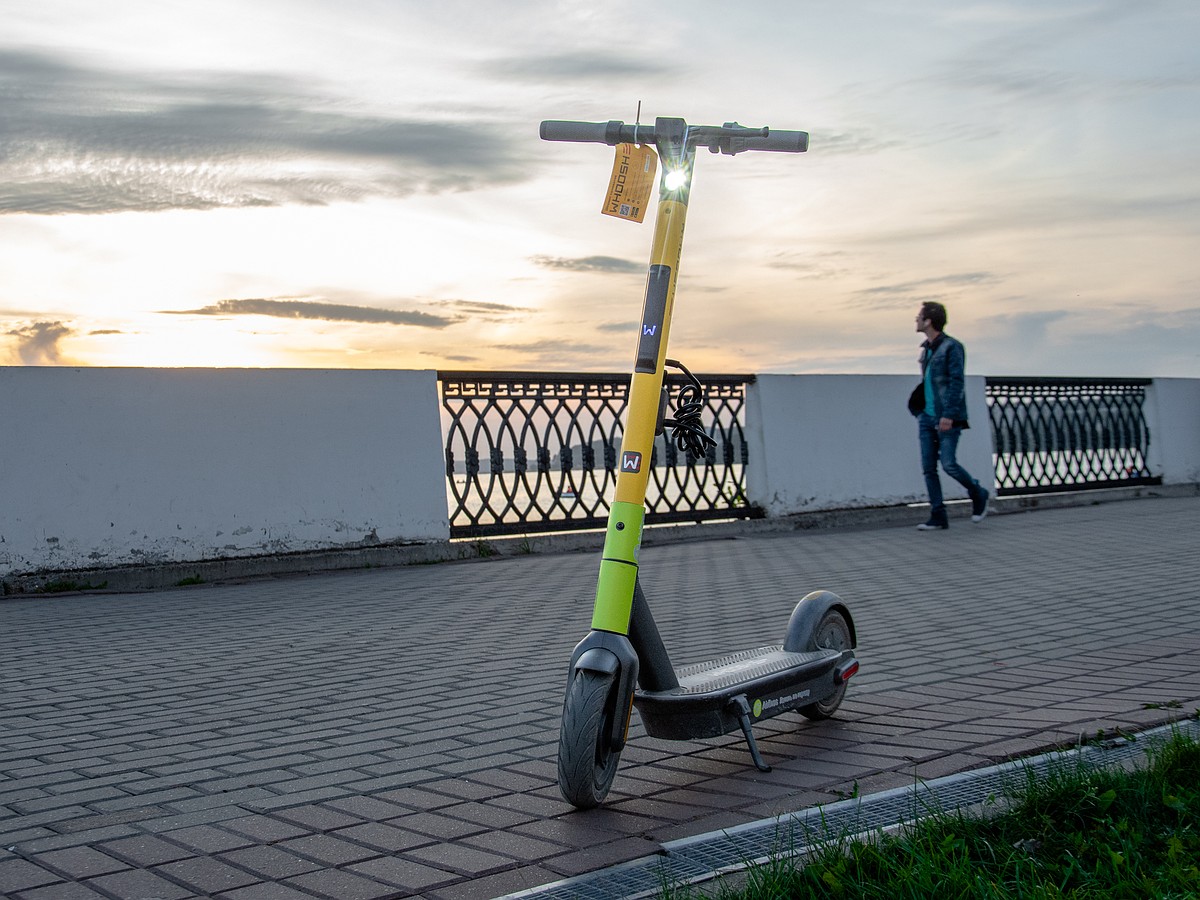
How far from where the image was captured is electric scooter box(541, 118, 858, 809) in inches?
141

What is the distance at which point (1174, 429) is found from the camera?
19906mm

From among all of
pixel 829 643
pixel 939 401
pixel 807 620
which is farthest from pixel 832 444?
pixel 807 620

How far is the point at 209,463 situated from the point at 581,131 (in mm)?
7402

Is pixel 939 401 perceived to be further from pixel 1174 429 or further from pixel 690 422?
pixel 690 422

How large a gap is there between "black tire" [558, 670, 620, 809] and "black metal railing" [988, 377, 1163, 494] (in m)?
14.5

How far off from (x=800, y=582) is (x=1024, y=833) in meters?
6.23

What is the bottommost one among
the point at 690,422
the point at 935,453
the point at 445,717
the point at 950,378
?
the point at 445,717

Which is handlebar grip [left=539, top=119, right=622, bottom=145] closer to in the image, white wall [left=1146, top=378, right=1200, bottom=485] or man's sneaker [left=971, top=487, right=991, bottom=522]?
man's sneaker [left=971, top=487, right=991, bottom=522]

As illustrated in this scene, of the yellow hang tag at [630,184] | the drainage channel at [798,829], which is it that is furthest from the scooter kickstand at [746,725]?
the yellow hang tag at [630,184]

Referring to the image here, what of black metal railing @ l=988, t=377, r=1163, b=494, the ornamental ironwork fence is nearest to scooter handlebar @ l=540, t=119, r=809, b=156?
the ornamental ironwork fence

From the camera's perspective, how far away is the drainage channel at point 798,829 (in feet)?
9.79

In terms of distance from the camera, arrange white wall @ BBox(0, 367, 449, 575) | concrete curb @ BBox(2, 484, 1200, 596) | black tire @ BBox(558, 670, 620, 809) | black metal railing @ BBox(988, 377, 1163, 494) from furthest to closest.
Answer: black metal railing @ BBox(988, 377, 1163, 494), concrete curb @ BBox(2, 484, 1200, 596), white wall @ BBox(0, 367, 449, 575), black tire @ BBox(558, 670, 620, 809)

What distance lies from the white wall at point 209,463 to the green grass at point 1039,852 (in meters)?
8.43

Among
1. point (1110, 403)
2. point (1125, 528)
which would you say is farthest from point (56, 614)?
point (1110, 403)
